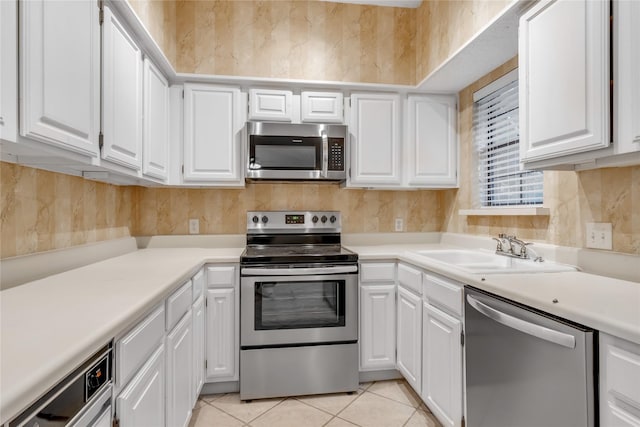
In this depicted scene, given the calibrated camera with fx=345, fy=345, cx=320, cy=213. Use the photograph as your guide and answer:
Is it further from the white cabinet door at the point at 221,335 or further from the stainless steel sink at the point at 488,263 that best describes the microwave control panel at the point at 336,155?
the white cabinet door at the point at 221,335

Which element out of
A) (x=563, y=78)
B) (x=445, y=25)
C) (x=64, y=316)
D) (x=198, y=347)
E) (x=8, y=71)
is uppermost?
(x=445, y=25)

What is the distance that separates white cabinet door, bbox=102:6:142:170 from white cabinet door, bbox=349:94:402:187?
143cm

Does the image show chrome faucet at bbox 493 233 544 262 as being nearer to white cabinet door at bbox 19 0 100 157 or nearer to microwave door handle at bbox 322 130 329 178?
microwave door handle at bbox 322 130 329 178

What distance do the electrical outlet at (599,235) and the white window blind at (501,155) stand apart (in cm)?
39

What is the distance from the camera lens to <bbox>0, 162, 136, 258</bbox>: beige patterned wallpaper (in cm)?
132

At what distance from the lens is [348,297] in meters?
2.23

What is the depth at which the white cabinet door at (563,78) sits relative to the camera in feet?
3.99

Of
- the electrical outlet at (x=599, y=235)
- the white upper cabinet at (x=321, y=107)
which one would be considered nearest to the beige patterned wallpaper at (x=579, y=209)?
the electrical outlet at (x=599, y=235)

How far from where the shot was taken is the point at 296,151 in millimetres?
2463

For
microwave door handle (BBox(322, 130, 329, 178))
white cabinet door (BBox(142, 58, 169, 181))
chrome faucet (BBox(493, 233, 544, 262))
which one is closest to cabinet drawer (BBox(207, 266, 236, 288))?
white cabinet door (BBox(142, 58, 169, 181))

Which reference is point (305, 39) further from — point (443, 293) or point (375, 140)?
point (443, 293)

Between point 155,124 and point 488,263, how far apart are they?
214cm

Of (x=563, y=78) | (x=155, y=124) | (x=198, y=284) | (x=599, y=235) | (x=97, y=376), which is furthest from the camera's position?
(x=155, y=124)

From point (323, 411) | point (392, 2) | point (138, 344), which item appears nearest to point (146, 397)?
point (138, 344)
